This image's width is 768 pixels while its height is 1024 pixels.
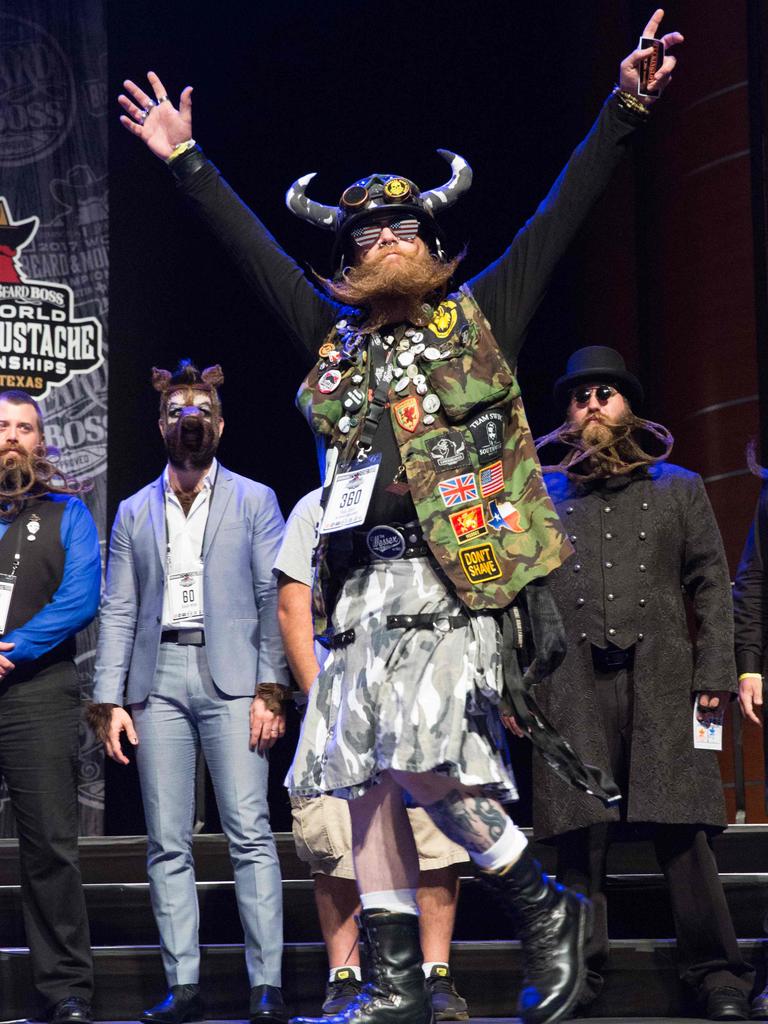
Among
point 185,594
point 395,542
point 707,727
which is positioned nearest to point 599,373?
point 707,727

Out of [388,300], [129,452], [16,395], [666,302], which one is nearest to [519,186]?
[666,302]

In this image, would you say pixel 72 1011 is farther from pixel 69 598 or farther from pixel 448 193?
pixel 448 193

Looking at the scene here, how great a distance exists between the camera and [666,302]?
7.01 m

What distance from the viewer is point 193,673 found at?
13.0ft

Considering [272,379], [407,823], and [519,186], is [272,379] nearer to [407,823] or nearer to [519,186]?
[519,186]

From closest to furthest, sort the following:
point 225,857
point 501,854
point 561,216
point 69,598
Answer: point 501,854
point 561,216
point 69,598
point 225,857

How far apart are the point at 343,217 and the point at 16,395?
1.85 m

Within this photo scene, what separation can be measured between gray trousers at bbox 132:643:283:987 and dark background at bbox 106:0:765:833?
9.03ft

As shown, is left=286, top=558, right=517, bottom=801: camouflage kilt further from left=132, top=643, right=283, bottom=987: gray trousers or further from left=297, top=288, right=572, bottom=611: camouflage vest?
left=132, top=643, right=283, bottom=987: gray trousers

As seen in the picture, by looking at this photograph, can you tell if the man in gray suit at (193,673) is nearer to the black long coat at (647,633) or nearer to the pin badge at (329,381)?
the black long coat at (647,633)

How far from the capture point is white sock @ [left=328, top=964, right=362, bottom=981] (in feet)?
11.8

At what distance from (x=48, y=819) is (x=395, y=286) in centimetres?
196

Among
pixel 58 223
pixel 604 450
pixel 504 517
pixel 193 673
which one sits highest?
pixel 58 223

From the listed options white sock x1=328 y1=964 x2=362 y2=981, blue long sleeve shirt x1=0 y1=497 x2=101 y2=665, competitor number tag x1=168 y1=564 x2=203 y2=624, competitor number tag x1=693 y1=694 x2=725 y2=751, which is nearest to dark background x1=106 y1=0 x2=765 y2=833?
blue long sleeve shirt x1=0 y1=497 x2=101 y2=665
